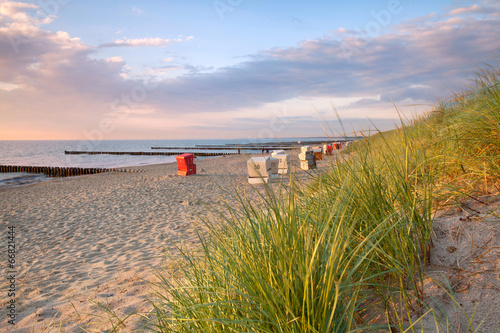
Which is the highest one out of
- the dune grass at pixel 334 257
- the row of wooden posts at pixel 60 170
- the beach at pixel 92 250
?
the dune grass at pixel 334 257

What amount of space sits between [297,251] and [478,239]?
1.39m

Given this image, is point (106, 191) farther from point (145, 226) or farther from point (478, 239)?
point (478, 239)

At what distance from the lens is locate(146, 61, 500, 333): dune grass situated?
1.25 meters

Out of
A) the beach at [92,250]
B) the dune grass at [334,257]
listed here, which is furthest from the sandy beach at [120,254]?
the dune grass at [334,257]

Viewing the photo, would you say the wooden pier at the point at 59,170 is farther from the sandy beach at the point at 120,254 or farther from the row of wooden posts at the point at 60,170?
the sandy beach at the point at 120,254

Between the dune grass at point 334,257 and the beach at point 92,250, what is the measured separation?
1.10ft

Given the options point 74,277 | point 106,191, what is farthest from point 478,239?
point 106,191

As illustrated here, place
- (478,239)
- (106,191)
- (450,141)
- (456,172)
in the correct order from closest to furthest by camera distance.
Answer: (478,239) < (456,172) < (450,141) < (106,191)

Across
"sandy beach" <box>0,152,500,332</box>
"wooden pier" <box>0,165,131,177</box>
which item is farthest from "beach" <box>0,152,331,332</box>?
"wooden pier" <box>0,165,131,177</box>

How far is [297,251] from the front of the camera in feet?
4.50

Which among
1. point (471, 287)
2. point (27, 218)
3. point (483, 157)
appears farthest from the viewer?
point (27, 218)

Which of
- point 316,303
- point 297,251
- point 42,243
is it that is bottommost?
point 42,243

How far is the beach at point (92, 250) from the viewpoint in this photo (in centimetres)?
298

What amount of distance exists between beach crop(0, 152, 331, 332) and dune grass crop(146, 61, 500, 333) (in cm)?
34
